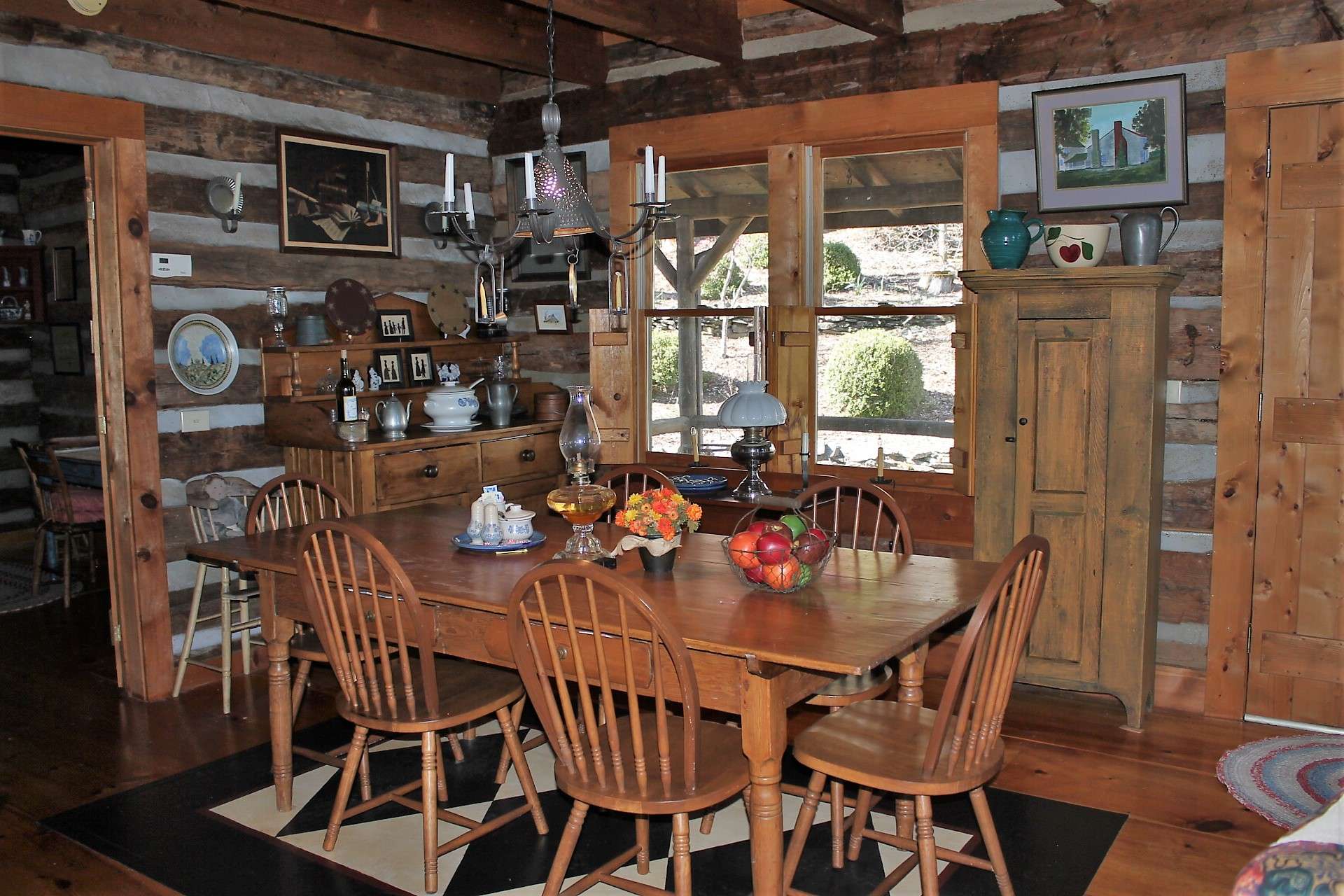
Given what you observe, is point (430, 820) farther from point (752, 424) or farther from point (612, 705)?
point (752, 424)

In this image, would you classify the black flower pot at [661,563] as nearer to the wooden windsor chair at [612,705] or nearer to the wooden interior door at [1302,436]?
the wooden windsor chair at [612,705]

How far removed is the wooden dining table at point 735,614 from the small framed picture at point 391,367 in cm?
140

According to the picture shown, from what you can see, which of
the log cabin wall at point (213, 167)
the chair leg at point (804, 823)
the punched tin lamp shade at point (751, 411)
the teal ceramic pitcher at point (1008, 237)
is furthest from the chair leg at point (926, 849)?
the log cabin wall at point (213, 167)

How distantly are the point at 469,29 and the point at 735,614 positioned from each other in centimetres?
325

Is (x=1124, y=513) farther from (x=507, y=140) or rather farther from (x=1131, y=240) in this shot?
(x=507, y=140)

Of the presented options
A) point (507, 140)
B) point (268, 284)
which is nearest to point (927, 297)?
point (507, 140)

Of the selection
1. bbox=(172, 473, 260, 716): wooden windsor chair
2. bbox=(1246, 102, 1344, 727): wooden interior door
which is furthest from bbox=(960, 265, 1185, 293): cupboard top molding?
bbox=(172, 473, 260, 716): wooden windsor chair

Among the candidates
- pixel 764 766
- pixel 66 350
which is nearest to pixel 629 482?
pixel 764 766

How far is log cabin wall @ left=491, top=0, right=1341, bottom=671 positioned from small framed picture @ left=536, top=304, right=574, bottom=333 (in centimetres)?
156

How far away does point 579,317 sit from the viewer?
18.1ft

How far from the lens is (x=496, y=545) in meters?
3.26

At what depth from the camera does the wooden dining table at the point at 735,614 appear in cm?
235

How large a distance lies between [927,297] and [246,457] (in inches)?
114

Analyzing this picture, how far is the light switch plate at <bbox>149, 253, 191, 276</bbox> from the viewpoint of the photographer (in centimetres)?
436
